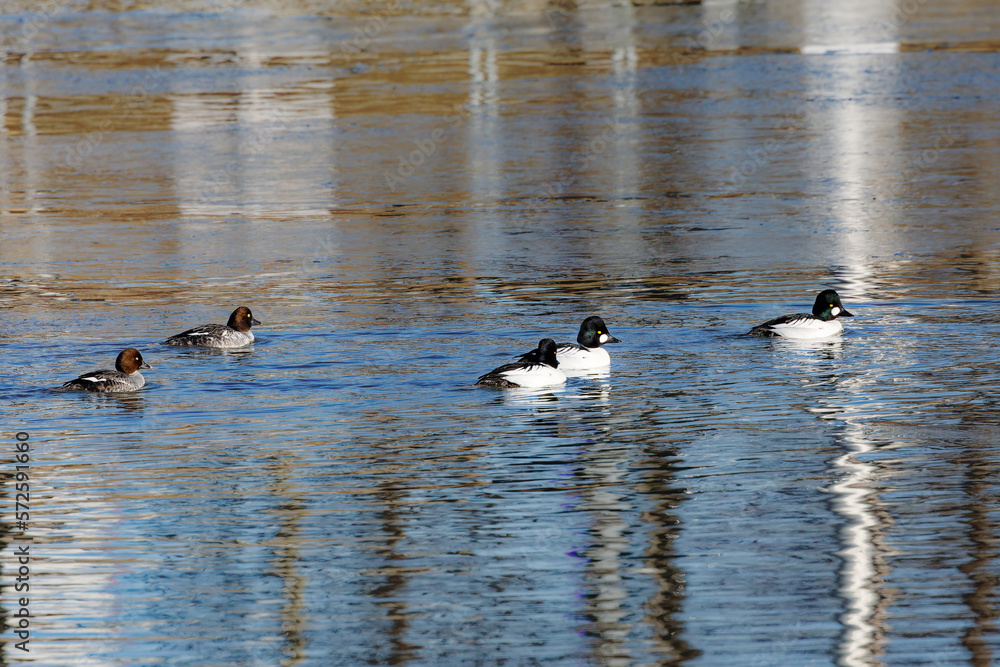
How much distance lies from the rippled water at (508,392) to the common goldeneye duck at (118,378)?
14 centimetres

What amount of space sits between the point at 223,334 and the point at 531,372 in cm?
261

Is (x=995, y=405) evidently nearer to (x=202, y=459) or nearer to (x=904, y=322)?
(x=904, y=322)

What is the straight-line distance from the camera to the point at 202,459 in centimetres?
860

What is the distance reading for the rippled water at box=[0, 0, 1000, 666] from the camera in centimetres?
632

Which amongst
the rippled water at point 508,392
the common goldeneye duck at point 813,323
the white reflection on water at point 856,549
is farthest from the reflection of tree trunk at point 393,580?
the common goldeneye duck at point 813,323

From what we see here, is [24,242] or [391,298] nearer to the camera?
[391,298]

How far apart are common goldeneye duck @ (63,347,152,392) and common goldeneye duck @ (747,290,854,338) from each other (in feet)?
14.9

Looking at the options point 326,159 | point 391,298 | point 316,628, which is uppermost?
point 326,159

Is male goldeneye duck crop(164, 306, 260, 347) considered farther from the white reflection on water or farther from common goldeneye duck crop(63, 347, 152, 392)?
the white reflection on water

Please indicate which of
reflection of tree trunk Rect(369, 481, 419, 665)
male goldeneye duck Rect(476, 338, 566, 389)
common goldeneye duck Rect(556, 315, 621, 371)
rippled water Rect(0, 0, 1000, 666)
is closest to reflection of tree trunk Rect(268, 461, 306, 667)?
rippled water Rect(0, 0, 1000, 666)

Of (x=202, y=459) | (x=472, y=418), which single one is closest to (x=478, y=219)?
(x=472, y=418)

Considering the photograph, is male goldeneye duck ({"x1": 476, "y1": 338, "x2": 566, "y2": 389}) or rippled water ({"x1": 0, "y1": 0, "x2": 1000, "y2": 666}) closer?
rippled water ({"x1": 0, "y1": 0, "x2": 1000, "y2": 666})

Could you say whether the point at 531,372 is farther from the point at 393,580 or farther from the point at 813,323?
the point at 393,580

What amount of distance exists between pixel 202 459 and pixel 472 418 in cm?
178
